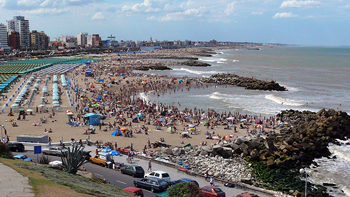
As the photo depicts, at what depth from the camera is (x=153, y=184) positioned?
11.9m

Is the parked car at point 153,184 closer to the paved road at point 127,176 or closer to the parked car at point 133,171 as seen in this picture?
the paved road at point 127,176

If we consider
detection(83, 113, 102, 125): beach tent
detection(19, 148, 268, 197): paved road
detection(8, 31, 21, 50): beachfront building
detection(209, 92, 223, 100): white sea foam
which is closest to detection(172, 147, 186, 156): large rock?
detection(19, 148, 268, 197): paved road

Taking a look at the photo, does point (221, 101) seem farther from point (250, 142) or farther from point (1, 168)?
point (1, 168)

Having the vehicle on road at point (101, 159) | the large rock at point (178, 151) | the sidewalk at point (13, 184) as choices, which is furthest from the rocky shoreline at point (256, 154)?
the sidewalk at point (13, 184)

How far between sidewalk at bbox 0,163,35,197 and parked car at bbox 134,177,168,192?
4.64 meters

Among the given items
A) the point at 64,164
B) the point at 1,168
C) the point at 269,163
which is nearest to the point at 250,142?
the point at 269,163

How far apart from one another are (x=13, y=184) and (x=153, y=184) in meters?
5.36

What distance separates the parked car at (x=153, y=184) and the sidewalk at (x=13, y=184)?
4635mm

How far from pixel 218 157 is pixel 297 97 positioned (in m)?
26.5

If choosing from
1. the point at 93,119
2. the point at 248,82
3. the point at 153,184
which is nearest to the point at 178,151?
the point at 153,184

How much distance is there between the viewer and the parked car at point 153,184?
11827mm

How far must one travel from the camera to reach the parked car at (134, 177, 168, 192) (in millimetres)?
11827

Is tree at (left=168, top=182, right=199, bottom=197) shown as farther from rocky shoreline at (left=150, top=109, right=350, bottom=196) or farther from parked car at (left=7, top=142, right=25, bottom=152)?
parked car at (left=7, top=142, right=25, bottom=152)

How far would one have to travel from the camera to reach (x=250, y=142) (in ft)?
61.3
